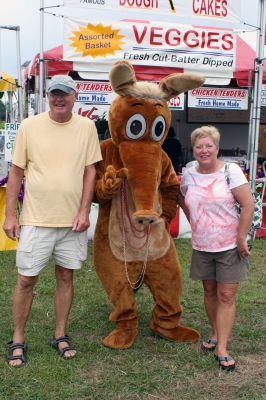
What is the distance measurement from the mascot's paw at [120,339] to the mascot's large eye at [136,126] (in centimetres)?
139

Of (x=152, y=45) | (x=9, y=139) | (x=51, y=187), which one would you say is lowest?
(x=51, y=187)

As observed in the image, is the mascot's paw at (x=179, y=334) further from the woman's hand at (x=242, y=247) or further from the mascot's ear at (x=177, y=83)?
the mascot's ear at (x=177, y=83)

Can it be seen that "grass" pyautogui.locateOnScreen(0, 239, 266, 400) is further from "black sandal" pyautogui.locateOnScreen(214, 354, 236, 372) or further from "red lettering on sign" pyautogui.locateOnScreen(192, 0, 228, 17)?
"red lettering on sign" pyautogui.locateOnScreen(192, 0, 228, 17)

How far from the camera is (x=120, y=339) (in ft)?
12.1

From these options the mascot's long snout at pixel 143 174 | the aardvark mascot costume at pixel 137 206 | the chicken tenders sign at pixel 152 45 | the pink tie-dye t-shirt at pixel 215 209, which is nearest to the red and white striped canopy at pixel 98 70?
the chicken tenders sign at pixel 152 45

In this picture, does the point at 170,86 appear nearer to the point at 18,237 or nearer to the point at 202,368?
the point at 18,237

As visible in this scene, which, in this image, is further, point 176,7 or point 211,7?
point 211,7

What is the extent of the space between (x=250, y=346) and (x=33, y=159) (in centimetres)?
205

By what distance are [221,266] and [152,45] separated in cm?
468

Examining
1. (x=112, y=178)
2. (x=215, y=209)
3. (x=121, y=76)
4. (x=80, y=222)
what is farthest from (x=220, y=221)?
(x=121, y=76)

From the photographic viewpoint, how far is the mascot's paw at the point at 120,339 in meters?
3.66

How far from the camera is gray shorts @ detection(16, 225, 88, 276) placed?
329 cm

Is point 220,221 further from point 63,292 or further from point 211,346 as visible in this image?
point 63,292

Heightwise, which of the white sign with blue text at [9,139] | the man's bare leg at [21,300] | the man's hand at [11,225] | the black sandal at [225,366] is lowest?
the black sandal at [225,366]
